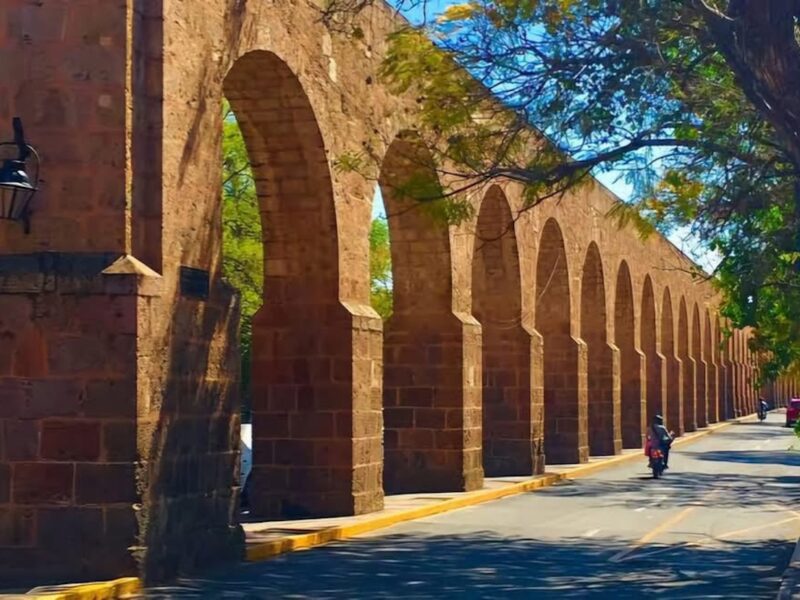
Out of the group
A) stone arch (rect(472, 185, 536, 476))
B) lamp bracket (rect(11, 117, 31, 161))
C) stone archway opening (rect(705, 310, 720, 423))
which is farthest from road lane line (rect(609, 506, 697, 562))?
stone archway opening (rect(705, 310, 720, 423))

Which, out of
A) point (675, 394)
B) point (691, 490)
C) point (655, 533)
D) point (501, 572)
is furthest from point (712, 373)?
point (501, 572)

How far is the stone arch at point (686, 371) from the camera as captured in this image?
180ft

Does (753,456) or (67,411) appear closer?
(67,411)

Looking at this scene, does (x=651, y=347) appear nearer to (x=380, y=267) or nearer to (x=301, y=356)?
(x=380, y=267)

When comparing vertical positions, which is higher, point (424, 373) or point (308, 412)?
point (424, 373)

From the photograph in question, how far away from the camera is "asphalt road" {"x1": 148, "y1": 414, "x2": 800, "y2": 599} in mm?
11984

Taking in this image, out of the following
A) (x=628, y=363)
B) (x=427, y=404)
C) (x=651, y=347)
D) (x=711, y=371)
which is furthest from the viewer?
(x=711, y=371)

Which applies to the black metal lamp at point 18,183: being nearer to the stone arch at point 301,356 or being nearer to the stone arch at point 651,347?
the stone arch at point 301,356

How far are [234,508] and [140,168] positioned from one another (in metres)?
3.57

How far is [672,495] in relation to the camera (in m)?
23.4

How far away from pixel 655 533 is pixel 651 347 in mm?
29154

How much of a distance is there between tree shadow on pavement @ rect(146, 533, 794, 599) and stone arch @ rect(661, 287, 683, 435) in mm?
33288

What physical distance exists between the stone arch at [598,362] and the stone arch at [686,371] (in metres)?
19.0

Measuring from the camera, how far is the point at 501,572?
13.2 metres
